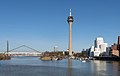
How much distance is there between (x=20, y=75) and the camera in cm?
5038

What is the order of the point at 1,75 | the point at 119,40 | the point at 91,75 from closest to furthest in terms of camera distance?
the point at 1,75
the point at 91,75
the point at 119,40

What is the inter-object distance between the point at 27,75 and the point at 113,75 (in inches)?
632

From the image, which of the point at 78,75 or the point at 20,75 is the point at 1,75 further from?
the point at 78,75

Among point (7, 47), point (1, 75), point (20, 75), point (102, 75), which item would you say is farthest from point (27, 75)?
point (7, 47)

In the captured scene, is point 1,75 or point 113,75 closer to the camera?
point 1,75

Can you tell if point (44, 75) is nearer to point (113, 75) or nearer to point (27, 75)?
point (27, 75)

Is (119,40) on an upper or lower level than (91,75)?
upper

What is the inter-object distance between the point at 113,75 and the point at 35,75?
14.6m

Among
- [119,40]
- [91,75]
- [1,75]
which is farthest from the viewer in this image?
[119,40]

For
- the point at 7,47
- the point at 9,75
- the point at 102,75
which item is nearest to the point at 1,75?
the point at 9,75

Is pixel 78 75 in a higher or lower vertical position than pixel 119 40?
lower

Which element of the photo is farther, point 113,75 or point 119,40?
point 119,40

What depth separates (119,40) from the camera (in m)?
188

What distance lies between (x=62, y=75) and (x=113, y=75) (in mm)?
9735
